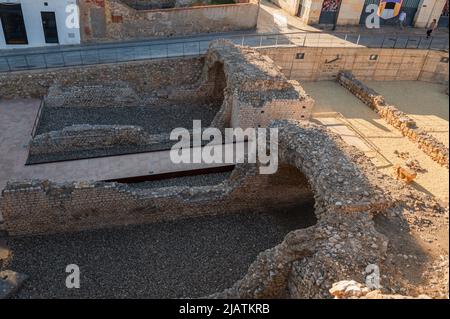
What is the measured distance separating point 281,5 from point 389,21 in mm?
7636

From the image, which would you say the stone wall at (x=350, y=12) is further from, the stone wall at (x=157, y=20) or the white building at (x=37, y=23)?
the white building at (x=37, y=23)

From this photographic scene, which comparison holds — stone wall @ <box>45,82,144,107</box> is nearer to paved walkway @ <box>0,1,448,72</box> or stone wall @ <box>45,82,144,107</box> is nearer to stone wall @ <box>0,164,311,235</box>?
paved walkway @ <box>0,1,448,72</box>

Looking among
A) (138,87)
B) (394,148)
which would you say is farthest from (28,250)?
(394,148)

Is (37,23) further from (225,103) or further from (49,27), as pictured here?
(225,103)

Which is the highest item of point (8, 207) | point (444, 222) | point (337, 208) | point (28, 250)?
point (337, 208)

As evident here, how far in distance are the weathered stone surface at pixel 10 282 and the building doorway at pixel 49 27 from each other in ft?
43.1

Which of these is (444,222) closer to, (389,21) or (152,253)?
(152,253)

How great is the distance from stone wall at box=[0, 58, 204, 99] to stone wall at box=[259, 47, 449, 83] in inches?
179

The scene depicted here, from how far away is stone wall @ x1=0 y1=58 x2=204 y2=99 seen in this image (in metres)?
15.4

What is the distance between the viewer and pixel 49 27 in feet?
58.2

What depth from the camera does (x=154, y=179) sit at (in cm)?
1173

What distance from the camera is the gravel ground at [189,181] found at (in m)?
11.5

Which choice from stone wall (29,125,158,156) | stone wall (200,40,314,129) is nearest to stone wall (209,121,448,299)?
stone wall (200,40,314,129)

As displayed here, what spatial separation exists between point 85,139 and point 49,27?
27.3ft
